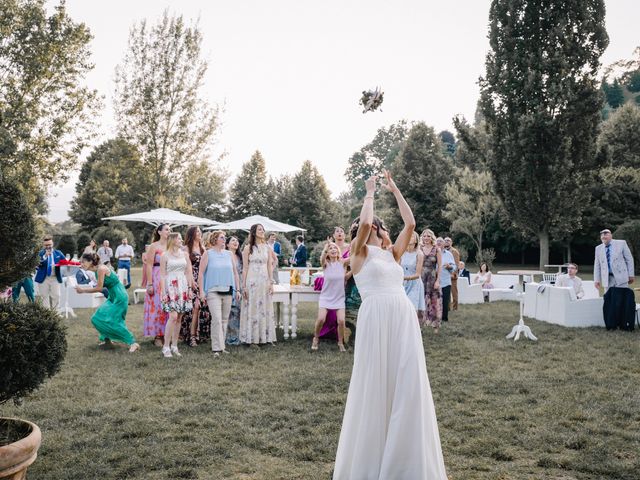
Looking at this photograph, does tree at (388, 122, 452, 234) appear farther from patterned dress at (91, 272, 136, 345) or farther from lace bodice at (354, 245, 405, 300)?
lace bodice at (354, 245, 405, 300)

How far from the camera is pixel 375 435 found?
403 centimetres

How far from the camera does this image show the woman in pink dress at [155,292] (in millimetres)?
10102

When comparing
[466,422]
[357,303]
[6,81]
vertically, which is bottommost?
[466,422]

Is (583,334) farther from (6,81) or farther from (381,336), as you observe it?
(6,81)

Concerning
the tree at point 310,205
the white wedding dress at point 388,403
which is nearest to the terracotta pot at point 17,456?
the white wedding dress at point 388,403

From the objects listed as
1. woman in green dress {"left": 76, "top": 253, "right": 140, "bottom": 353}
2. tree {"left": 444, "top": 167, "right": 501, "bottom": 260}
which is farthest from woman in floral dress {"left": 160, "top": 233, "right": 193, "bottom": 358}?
tree {"left": 444, "top": 167, "right": 501, "bottom": 260}

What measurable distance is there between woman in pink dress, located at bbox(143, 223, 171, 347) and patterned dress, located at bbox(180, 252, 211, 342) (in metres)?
0.50

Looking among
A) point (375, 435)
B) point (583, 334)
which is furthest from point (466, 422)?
point (583, 334)

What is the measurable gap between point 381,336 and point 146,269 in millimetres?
7384

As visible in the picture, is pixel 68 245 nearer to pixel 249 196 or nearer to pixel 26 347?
pixel 249 196

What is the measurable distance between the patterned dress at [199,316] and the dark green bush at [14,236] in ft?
20.7

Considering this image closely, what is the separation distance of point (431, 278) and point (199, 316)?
192 inches

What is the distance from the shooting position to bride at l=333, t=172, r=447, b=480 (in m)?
3.91

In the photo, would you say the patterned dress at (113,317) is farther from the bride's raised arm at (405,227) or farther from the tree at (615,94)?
the tree at (615,94)
